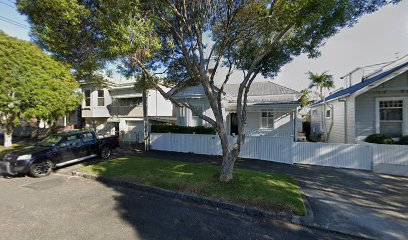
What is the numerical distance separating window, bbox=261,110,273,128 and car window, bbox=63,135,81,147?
40.8 feet

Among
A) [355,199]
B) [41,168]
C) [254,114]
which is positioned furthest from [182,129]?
[355,199]

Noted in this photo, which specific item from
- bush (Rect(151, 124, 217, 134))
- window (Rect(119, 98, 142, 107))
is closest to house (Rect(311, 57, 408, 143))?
bush (Rect(151, 124, 217, 134))

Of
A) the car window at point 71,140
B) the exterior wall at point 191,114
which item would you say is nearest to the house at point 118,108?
the exterior wall at point 191,114

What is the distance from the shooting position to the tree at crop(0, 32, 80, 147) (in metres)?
11.8

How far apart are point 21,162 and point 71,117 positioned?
746 inches

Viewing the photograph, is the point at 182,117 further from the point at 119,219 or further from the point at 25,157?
the point at 119,219

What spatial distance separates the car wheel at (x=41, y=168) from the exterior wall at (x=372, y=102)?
15.2 metres

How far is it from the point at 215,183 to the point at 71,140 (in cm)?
762

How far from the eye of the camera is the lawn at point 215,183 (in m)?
4.88

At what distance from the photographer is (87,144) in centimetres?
970

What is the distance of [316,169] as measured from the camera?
27.0 feet

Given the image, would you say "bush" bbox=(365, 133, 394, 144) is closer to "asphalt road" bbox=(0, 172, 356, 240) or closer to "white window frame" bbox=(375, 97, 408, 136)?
"white window frame" bbox=(375, 97, 408, 136)

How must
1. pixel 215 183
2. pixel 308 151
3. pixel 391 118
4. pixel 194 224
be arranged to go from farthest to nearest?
pixel 391 118
pixel 308 151
pixel 215 183
pixel 194 224

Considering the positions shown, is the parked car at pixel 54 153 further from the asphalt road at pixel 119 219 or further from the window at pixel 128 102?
the window at pixel 128 102
